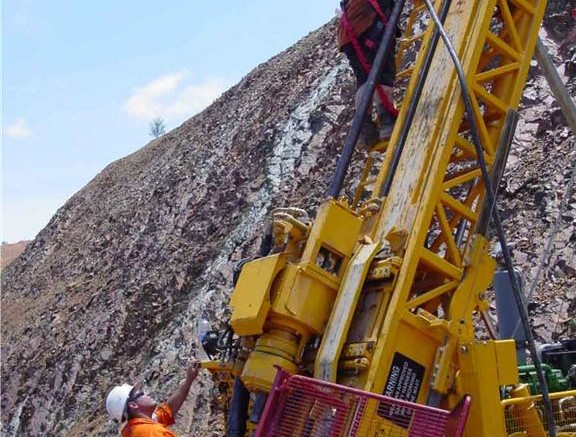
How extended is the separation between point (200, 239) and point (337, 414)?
44.0 feet

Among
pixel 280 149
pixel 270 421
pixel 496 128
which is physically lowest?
pixel 270 421

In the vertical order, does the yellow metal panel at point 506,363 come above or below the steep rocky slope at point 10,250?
below

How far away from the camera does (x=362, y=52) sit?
18.8 feet

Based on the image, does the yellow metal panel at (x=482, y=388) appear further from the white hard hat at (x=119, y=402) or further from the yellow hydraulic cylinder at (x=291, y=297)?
the white hard hat at (x=119, y=402)

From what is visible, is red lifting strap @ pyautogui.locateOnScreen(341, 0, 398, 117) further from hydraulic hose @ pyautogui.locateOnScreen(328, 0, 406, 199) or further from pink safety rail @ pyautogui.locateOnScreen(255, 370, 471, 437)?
pink safety rail @ pyautogui.locateOnScreen(255, 370, 471, 437)

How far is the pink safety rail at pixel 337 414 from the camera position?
3918 millimetres

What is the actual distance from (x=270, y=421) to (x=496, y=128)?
86.3 inches

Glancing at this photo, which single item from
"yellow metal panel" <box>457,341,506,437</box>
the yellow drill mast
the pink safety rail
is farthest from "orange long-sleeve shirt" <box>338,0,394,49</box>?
the pink safety rail

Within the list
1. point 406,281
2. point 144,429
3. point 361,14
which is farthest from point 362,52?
point 144,429

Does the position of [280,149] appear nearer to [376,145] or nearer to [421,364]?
[376,145]

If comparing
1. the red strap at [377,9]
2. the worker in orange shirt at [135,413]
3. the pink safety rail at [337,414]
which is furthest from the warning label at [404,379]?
the red strap at [377,9]

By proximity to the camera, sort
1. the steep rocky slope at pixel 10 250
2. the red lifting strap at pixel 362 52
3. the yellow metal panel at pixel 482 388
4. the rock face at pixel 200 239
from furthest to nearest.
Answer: the steep rocky slope at pixel 10 250 < the rock face at pixel 200 239 < the red lifting strap at pixel 362 52 < the yellow metal panel at pixel 482 388

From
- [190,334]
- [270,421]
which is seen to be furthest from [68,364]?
[270,421]

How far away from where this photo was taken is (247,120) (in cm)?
1973
